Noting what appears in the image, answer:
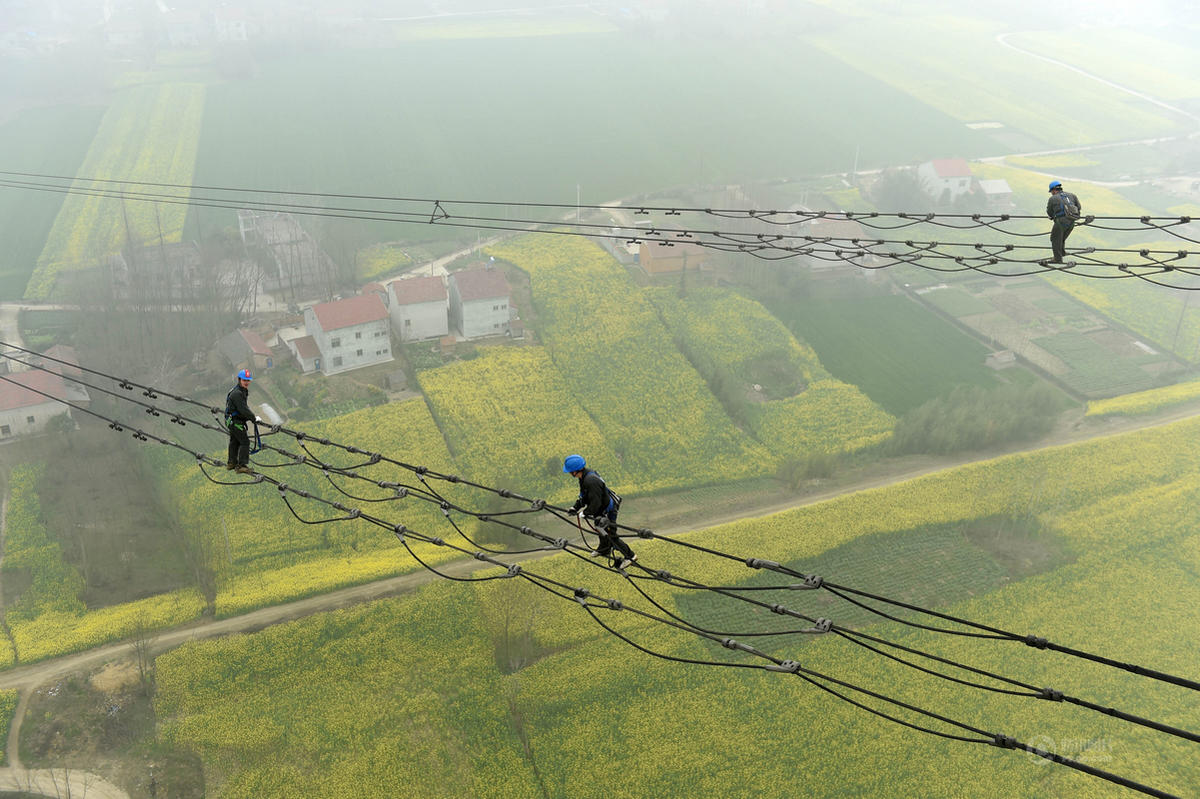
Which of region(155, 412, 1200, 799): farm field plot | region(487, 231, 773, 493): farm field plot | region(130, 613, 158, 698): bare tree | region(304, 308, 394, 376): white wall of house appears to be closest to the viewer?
region(155, 412, 1200, 799): farm field plot

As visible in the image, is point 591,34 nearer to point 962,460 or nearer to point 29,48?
point 29,48

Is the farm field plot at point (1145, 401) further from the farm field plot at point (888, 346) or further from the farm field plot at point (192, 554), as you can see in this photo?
the farm field plot at point (192, 554)

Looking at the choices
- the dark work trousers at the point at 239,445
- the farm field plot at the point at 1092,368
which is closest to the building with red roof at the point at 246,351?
the dark work trousers at the point at 239,445

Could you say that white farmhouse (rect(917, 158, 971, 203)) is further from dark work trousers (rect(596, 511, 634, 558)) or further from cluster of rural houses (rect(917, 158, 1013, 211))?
dark work trousers (rect(596, 511, 634, 558))

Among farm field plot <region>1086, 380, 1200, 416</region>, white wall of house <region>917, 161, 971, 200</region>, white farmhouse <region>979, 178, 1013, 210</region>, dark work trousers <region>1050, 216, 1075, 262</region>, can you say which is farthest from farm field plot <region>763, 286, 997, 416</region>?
dark work trousers <region>1050, 216, 1075, 262</region>

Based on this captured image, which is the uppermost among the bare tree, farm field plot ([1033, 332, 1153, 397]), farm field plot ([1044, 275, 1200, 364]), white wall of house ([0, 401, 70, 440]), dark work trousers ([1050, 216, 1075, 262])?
dark work trousers ([1050, 216, 1075, 262])

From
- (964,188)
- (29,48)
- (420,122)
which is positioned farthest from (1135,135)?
(29,48)
